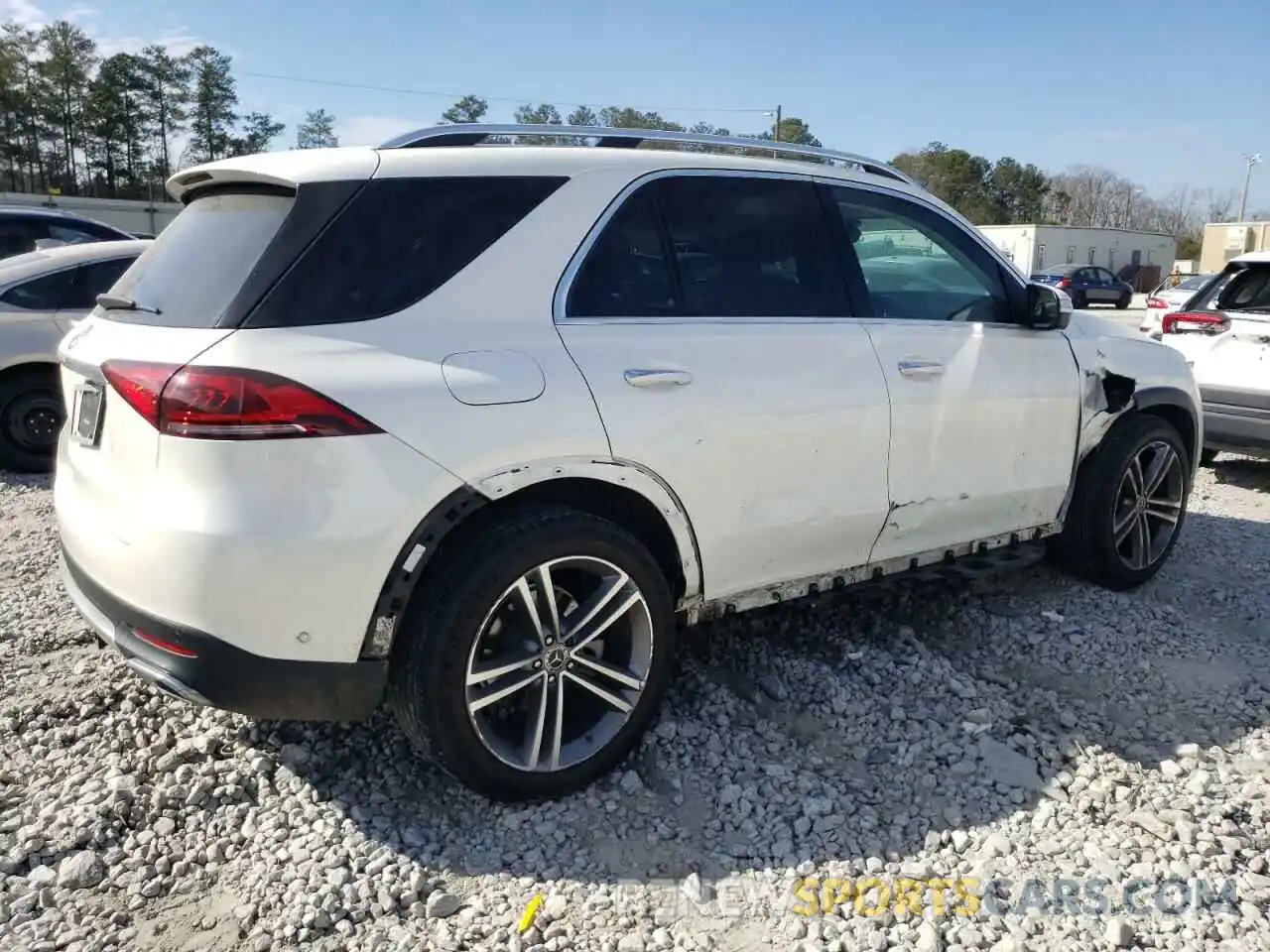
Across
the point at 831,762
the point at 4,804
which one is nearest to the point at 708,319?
the point at 831,762

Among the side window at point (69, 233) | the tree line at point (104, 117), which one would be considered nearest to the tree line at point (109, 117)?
the tree line at point (104, 117)

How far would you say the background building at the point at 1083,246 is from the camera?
4934 cm

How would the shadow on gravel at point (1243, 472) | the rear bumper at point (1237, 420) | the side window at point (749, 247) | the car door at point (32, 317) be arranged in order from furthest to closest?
the shadow on gravel at point (1243, 472)
the car door at point (32, 317)
the rear bumper at point (1237, 420)
the side window at point (749, 247)

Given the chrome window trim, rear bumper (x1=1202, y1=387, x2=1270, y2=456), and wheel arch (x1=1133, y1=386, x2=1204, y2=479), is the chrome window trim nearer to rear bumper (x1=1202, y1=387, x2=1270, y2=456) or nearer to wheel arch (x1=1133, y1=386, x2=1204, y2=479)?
wheel arch (x1=1133, y1=386, x2=1204, y2=479)

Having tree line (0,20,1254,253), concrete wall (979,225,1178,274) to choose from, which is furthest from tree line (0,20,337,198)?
concrete wall (979,225,1178,274)

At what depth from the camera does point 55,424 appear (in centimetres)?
705

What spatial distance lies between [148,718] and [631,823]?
1.69m

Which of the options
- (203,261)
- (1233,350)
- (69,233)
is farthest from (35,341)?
(1233,350)

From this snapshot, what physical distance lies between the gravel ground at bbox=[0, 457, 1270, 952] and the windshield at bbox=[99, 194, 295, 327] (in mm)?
1402

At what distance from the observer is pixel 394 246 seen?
2.69 meters

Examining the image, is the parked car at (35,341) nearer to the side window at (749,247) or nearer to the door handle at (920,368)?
the side window at (749,247)

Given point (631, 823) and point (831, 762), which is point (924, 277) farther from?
point (631, 823)

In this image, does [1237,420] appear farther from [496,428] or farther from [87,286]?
[87,286]

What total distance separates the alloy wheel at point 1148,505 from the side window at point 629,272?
2.65 metres
